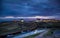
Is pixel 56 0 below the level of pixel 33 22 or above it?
above

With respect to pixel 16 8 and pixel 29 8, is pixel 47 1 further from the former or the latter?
pixel 16 8

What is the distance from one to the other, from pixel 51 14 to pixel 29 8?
339 millimetres

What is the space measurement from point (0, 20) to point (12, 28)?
226 millimetres

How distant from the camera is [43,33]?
2.09 m

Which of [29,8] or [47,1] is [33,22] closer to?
[29,8]

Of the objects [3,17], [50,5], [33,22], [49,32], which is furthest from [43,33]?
[3,17]

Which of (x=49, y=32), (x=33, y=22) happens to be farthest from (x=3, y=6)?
(x=49, y=32)

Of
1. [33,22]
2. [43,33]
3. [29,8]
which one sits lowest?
[43,33]

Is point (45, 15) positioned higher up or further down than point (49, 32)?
higher up

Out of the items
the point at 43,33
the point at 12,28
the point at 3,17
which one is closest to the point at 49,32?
the point at 43,33

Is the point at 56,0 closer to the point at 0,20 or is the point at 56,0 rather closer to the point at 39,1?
the point at 39,1

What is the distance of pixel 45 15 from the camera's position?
6.96 ft

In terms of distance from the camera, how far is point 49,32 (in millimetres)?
2084

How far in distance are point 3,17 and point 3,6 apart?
0.55ft
